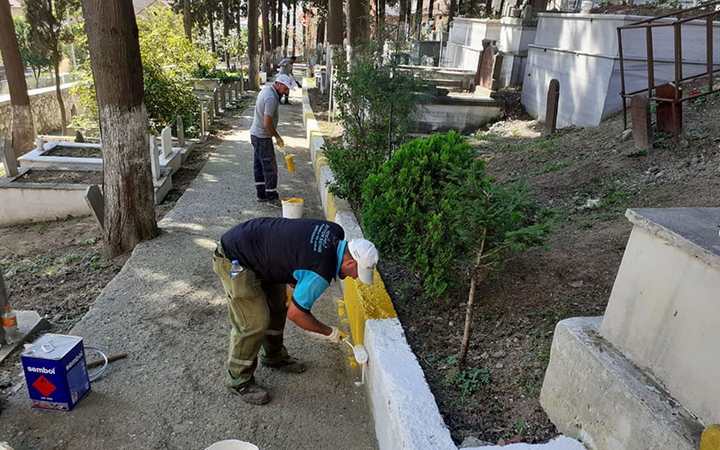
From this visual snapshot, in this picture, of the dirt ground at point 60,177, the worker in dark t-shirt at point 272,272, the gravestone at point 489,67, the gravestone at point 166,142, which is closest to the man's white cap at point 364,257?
the worker in dark t-shirt at point 272,272

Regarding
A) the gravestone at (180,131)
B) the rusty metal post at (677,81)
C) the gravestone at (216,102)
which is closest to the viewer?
the rusty metal post at (677,81)

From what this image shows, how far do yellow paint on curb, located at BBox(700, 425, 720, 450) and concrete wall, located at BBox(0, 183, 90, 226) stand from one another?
7.82 m

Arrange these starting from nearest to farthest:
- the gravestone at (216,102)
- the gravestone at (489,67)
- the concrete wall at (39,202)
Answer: the concrete wall at (39,202)
the gravestone at (489,67)
the gravestone at (216,102)

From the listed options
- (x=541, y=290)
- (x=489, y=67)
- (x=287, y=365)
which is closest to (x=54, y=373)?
(x=287, y=365)

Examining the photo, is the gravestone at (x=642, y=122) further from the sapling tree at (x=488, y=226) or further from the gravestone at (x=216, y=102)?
the gravestone at (x=216, y=102)

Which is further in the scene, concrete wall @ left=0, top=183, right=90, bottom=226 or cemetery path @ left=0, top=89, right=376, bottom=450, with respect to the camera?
concrete wall @ left=0, top=183, right=90, bottom=226

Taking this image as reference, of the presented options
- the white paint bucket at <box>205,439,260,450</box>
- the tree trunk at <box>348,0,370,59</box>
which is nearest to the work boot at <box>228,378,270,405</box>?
the white paint bucket at <box>205,439,260,450</box>

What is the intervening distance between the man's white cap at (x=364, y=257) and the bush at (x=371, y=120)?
2.52m

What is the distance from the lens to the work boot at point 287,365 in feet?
11.8

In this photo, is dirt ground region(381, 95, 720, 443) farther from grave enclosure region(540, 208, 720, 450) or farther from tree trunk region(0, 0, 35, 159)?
tree trunk region(0, 0, 35, 159)

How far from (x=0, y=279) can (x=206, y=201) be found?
373 cm

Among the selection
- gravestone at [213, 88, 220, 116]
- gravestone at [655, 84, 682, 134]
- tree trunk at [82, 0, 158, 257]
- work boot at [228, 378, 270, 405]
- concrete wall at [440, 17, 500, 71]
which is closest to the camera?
work boot at [228, 378, 270, 405]

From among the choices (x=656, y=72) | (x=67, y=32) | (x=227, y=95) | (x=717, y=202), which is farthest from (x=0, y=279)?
(x=227, y=95)

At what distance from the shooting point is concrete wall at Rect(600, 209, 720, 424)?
1769mm
